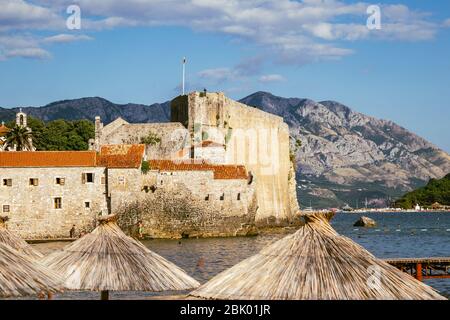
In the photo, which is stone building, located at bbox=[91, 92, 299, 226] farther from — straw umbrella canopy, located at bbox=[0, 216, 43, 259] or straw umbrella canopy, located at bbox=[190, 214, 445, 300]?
straw umbrella canopy, located at bbox=[190, 214, 445, 300]

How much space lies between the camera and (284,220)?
81.5m

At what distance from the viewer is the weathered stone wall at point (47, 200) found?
57.6 m

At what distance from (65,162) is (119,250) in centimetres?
3764

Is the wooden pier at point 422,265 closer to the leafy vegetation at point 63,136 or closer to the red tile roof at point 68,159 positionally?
the red tile roof at point 68,159

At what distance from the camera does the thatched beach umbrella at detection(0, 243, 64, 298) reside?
56.1ft

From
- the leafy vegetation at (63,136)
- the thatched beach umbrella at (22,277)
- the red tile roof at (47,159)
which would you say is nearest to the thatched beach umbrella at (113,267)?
the thatched beach umbrella at (22,277)

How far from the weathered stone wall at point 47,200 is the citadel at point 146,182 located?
0.06 metres

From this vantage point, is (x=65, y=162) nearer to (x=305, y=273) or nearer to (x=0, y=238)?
(x=0, y=238)

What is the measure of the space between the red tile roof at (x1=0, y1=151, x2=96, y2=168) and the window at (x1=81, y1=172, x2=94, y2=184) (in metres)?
0.58

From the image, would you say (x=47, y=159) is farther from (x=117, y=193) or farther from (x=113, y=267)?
(x=113, y=267)

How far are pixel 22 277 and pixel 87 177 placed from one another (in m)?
41.1

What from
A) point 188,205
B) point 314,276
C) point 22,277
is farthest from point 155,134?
point 314,276

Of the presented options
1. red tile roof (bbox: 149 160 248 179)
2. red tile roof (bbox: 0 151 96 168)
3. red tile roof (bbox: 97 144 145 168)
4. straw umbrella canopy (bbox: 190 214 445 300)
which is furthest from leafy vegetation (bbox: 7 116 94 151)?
straw umbrella canopy (bbox: 190 214 445 300)
